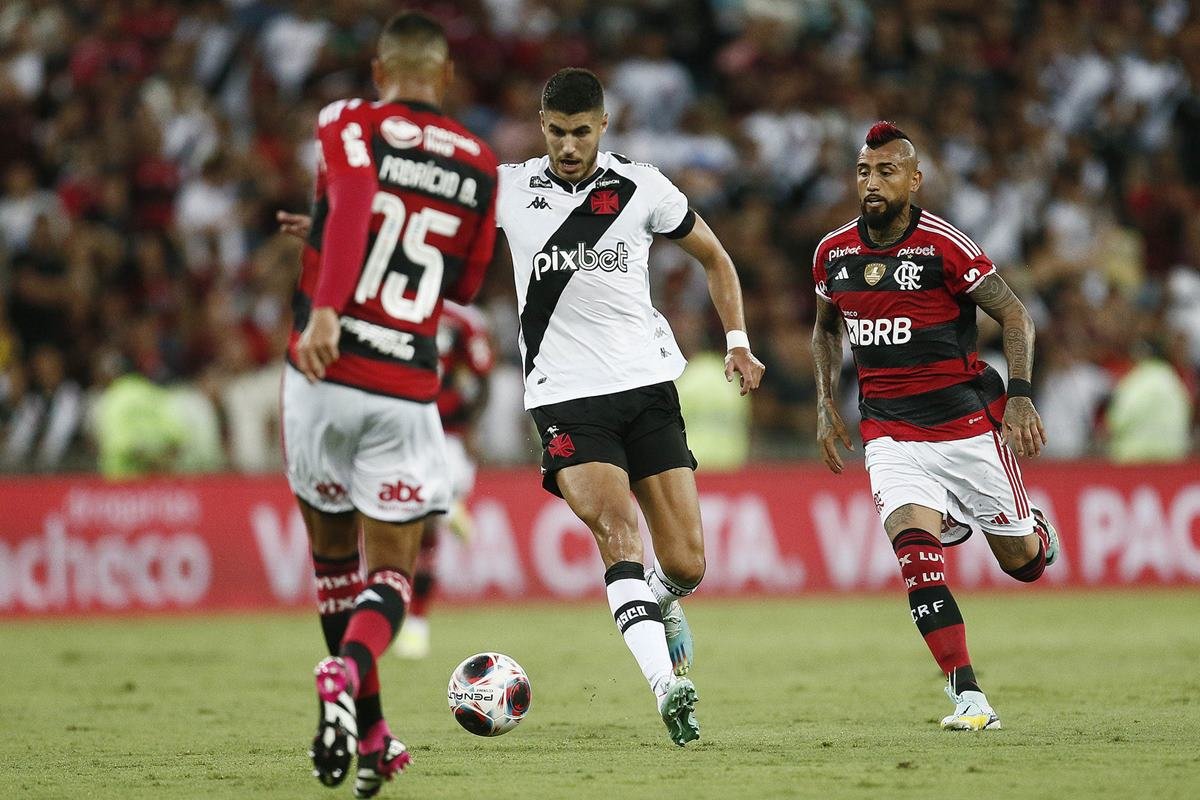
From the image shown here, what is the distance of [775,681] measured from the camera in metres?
11.2

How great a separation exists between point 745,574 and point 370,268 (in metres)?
11.4

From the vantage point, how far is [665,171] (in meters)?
19.7

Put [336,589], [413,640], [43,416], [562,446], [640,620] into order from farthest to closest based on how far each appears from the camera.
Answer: [43,416] < [413,640] < [562,446] < [640,620] < [336,589]

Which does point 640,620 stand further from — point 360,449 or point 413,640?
point 413,640

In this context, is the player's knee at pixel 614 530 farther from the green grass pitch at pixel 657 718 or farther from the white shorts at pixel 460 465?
the white shorts at pixel 460 465

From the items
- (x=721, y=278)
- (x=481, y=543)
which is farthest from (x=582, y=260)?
(x=481, y=543)

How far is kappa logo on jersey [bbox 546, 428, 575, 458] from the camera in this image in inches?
330

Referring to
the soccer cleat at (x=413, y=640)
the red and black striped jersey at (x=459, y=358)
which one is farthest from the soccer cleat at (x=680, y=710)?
the red and black striped jersey at (x=459, y=358)

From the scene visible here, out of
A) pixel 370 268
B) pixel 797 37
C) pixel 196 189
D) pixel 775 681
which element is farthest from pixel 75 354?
pixel 370 268

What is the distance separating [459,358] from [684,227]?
5.62 m

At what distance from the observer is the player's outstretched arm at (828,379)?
9422mm

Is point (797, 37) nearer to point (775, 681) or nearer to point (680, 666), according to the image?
point (775, 681)

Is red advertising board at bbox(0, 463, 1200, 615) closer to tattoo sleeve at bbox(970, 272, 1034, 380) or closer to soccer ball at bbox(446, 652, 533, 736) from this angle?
tattoo sleeve at bbox(970, 272, 1034, 380)

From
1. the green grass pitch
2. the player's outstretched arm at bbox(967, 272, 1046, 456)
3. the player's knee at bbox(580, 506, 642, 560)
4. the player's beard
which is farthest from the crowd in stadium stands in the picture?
the player's knee at bbox(580, 506, 642, 560)
